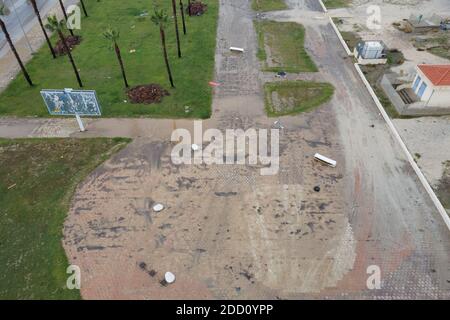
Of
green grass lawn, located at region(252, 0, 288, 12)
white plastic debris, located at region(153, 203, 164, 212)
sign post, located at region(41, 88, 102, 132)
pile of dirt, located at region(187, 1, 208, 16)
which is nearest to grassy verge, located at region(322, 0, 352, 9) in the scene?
green grass lawn, located at region(252, 0, 288, 12)

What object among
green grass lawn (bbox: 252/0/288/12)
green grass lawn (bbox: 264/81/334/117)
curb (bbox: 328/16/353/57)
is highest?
curb (bbox: 328/16/353/57)

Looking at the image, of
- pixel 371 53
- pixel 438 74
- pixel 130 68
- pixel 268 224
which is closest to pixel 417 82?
pixel 438 74

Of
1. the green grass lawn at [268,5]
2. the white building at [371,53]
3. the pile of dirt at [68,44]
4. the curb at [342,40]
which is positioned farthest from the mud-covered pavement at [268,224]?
the green grass lawn at [268,5]

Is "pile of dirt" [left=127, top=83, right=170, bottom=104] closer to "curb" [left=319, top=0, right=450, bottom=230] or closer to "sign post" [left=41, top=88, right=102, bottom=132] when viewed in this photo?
"sign post" [left=41, top=88, right=102, bottom=132]

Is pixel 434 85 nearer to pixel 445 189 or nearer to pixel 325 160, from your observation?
pixel 445 189

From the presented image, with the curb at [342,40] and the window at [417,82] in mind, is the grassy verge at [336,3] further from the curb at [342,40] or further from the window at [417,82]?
the window at [417,82]
